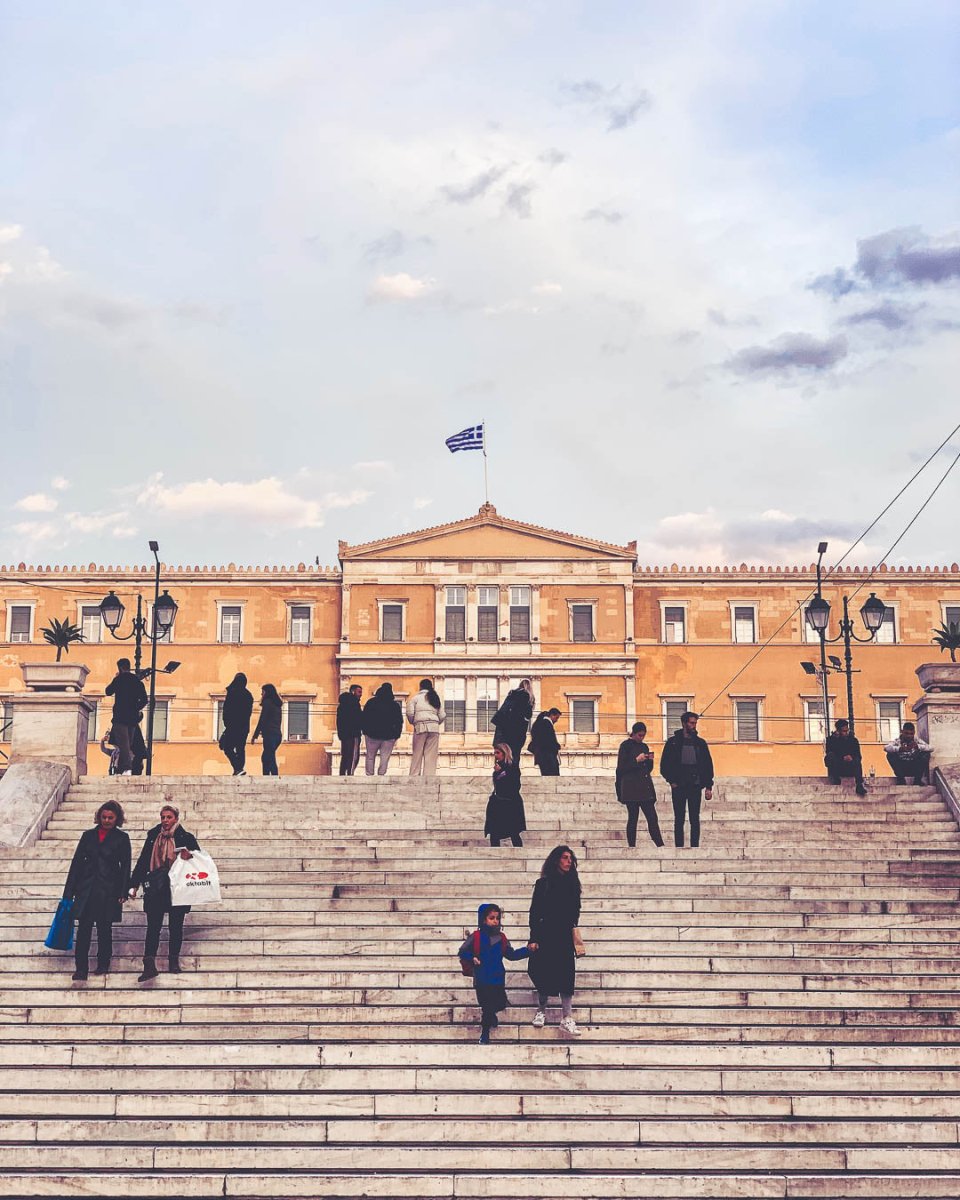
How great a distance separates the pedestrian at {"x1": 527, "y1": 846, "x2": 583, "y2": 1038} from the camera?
1202 centimetres

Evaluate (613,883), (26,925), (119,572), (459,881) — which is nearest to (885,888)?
(613,883)

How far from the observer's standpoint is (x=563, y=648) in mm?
49781

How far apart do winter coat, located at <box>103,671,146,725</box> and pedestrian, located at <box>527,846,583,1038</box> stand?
32.0 ft

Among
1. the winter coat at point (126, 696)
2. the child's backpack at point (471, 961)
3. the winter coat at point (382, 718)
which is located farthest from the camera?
the winter coat at point (382, 718)

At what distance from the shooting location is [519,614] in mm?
50250

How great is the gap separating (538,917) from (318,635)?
38639 mm

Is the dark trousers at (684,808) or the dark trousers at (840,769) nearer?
the dark trousers at (684,808)

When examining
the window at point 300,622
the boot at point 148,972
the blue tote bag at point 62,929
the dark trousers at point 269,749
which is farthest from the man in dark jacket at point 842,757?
the window at point 300,622

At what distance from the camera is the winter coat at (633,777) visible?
16.6 metres

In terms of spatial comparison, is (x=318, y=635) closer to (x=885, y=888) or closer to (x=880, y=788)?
(x=880, y=788)

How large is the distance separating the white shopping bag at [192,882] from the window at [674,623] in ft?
124

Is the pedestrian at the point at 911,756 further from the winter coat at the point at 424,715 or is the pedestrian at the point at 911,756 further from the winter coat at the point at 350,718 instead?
the winter coat at the point at 350,718

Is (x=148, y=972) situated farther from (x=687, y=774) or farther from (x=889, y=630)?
(x=889, y=630)

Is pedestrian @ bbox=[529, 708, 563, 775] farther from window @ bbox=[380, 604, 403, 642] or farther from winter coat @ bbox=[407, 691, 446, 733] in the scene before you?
window @ bbox=[380, 604, 403, 642]
